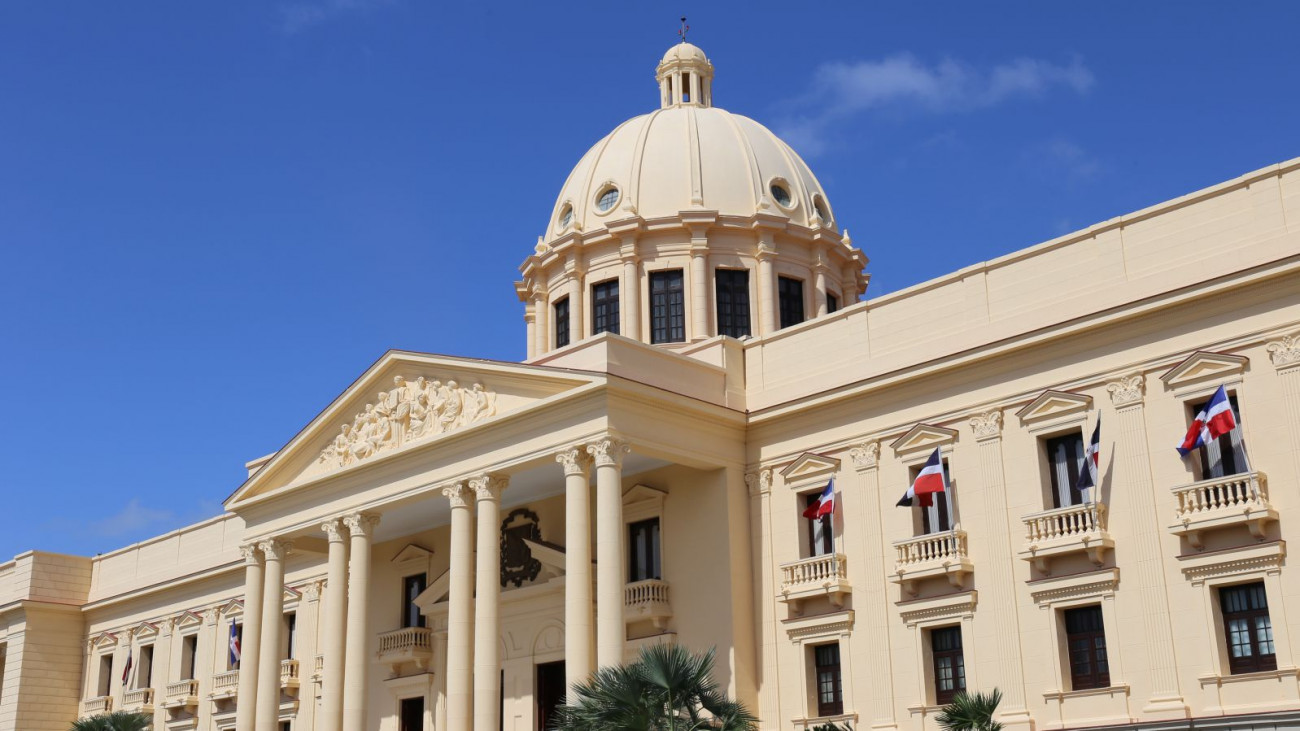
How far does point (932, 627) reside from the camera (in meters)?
28.3

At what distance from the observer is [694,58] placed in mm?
48906


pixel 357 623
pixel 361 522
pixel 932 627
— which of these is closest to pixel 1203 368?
pixel 932 627

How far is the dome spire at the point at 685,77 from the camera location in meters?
48.4

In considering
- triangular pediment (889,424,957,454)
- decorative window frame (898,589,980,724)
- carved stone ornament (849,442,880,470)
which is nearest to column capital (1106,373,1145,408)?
triangular pediment (889,424,957,454)

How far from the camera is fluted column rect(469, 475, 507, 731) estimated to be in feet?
97.0

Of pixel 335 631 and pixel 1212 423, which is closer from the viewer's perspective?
pixel 1212 423

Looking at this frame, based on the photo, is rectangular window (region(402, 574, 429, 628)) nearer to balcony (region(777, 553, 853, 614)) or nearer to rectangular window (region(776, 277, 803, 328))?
balcony (region(777, 553, 853, 614))

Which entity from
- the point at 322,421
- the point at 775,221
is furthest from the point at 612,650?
the point at 775,221

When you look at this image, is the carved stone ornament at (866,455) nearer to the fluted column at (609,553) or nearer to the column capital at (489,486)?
the fluted column at (609,553)

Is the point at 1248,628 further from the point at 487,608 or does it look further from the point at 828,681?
the point at 487,608

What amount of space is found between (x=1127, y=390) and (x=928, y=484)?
420 centimetres

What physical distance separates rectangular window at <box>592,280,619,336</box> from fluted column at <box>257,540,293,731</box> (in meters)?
11.4

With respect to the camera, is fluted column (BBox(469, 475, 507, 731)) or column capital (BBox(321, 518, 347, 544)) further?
column capital (BBox(321, 518, 347, 544))

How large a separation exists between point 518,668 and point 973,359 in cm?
1388
